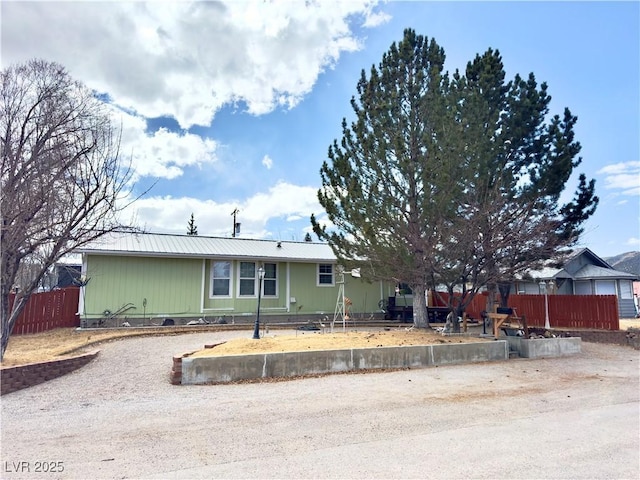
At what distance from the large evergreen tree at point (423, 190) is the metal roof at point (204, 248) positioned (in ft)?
13.5

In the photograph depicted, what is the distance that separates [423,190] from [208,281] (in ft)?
27.8

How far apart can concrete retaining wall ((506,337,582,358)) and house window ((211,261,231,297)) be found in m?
9.56

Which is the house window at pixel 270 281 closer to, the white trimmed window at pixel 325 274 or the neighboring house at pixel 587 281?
the white trimmed window at pixel 325 274

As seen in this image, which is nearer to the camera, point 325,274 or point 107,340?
point 107,340

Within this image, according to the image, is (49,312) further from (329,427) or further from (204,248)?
(329,427)

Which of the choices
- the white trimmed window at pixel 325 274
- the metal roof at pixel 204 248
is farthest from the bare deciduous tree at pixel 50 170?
the white trimmed window at pixel 325 274

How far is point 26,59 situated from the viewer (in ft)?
24.6

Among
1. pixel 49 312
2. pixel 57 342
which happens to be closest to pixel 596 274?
pixel 57 342

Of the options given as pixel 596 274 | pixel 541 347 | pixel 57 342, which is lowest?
pixel 541 347

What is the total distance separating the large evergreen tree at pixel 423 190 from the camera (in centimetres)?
979

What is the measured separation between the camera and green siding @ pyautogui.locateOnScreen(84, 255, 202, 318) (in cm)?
1255

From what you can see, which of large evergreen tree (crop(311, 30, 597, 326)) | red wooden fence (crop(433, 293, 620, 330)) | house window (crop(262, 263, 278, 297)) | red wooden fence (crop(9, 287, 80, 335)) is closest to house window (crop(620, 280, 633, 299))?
red wooden fence (crop(433, 293, 620, 330))

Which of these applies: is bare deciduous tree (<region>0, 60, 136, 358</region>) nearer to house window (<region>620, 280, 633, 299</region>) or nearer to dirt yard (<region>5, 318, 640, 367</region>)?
dirt yard (<region>5, 318, 640, 367</region>)

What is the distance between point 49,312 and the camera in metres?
12.2
